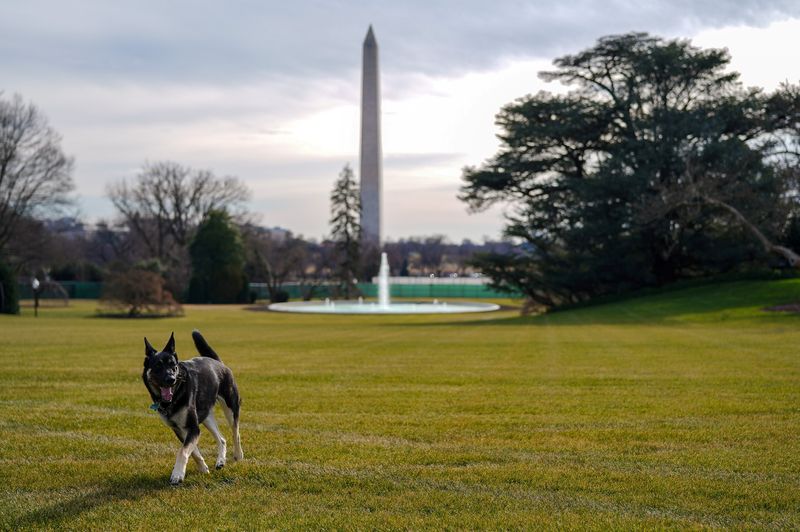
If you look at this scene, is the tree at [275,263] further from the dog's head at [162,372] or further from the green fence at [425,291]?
the dog's head at [162,372]

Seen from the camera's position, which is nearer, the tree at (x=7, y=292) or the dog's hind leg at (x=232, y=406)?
the dog's hind leg at (x=232, y=406)

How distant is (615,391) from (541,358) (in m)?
5.49

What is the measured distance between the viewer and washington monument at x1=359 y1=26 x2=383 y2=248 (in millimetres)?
64625

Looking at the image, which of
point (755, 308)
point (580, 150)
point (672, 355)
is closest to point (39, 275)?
point (580, 150)

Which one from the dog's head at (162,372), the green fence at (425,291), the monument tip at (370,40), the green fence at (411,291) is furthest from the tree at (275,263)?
the dog's head at (162,372)

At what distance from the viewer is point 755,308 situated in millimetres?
32438

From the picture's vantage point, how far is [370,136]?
66.9 m

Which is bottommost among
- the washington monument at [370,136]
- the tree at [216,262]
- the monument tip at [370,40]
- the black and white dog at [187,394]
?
the black and white dog at [187,394]

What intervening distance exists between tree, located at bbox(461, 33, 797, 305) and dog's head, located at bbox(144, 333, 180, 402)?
114 ft

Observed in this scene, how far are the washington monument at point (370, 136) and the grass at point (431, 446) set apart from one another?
4973 centimetres

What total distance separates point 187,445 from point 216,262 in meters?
61.7

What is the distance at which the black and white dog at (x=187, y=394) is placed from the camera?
6.27 metres

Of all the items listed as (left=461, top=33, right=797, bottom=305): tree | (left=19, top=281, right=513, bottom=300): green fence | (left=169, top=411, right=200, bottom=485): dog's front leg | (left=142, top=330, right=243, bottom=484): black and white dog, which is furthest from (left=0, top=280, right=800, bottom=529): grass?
(left=19, top=281, right=513, bottom=300): green fence

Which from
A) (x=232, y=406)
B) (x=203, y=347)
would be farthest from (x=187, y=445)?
(x=203, y=347)
